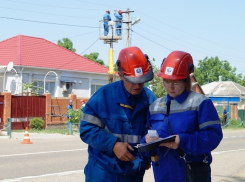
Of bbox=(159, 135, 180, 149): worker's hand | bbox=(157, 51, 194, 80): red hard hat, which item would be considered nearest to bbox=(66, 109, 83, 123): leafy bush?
bbox=(157, 51, 194, 80): red hard hat

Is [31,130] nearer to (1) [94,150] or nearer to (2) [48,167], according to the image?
(2) [48,167]

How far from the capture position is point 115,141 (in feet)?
12.3

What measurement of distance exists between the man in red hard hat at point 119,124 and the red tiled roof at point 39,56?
96.2 feet

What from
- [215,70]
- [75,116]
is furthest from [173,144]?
[215,70]

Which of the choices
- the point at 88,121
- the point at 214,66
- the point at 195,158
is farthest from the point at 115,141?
the point at 214,66

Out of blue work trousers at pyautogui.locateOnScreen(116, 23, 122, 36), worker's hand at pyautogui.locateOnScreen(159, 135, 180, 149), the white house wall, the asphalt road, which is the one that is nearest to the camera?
worker's hand at pyautogui.locateOnScreen(159, 135, 180, 149)

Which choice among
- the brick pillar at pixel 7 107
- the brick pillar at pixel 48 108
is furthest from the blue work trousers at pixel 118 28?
the brick pillar at pixel 7 107

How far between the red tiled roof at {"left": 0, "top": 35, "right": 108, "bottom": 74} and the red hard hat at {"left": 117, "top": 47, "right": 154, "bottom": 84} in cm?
2931

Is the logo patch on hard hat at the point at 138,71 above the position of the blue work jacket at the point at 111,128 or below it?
above

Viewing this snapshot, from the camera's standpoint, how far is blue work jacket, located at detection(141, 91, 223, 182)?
11.5 feet

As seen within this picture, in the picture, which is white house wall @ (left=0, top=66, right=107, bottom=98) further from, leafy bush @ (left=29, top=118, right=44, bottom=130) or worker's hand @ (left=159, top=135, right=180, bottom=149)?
worker's hand @ (left=159, top=135, right=180, bottom=149)

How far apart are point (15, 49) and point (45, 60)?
2.30 meters

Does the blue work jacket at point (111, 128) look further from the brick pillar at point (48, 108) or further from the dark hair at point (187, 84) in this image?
the brick pillar at point (48, 108)

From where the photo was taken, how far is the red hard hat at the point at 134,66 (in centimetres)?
387
